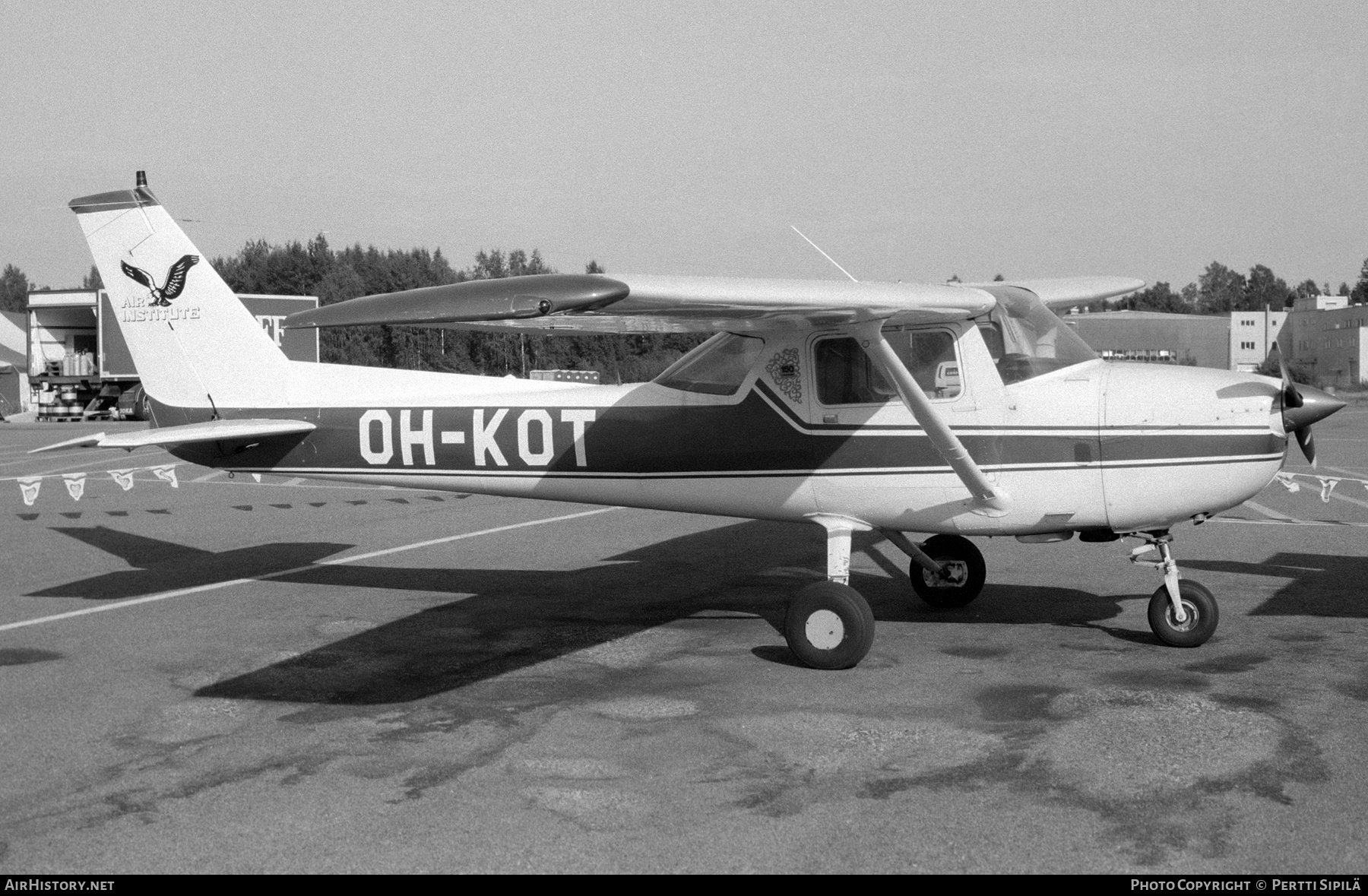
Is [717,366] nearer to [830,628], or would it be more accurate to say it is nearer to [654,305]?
[830,628]

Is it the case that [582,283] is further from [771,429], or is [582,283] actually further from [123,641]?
[123,641]

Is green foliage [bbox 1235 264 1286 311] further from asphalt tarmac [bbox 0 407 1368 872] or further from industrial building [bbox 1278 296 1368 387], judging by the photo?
asphalt tarmac [bbox 0 407 1368 872]

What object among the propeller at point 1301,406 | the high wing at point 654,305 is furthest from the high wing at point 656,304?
the propeller at point 1301,406

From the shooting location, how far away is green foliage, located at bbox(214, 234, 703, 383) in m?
33.8

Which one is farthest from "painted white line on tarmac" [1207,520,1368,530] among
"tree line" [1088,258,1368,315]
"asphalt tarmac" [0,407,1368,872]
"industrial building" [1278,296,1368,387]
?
"tree line" [1088,258,1368,315]

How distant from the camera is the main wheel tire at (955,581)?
9.13 m

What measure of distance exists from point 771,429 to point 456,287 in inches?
131

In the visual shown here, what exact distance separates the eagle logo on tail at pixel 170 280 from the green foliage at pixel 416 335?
41.9 ft

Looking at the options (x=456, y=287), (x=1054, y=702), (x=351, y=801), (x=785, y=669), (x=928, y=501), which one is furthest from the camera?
(x=928, y=501)

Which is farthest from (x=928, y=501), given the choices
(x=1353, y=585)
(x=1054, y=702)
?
(x=1353, y=585)

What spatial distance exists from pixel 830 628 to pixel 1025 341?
90.7 inches

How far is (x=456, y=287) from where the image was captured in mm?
5344

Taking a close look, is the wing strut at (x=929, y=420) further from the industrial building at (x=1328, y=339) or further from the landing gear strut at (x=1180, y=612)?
the industrial building at (x=1328, y=339)

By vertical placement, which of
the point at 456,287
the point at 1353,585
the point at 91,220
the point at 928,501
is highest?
the point at 91,220
